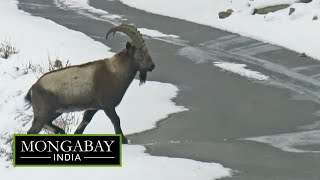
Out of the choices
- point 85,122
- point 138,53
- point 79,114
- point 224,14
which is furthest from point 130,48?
point 224,14

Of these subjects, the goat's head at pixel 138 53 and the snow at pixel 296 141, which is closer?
the goat's head at pixel 138 53

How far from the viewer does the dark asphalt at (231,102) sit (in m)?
9.16

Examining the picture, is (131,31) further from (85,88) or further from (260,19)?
(260,19)

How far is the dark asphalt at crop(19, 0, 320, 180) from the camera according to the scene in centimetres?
916

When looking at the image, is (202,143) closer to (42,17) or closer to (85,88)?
(85,88)

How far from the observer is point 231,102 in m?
12.8

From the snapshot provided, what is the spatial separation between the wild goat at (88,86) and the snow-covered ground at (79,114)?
2.36 feet

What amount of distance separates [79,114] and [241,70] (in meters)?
5.71

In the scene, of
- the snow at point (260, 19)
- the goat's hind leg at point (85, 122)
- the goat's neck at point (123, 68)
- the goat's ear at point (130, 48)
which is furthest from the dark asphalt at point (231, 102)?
the goat's ear at point (130, 48)

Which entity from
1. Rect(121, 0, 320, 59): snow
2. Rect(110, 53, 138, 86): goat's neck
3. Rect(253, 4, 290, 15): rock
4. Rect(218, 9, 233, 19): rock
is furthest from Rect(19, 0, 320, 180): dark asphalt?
Rect(253, 4, 290, 15): rock

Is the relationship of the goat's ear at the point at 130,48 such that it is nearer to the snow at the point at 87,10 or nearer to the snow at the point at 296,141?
the snow at the point at 296,141

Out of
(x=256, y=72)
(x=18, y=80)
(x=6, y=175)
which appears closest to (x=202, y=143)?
(x=6, y=175)

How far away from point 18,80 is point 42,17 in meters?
12.0

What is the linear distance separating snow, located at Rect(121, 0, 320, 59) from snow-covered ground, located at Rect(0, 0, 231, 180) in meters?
5.09
